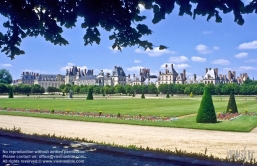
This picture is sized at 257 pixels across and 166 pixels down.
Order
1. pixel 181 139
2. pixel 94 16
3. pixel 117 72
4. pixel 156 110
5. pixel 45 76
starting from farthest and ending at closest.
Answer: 1. pixel 45 76
2. pixel 117 72
3. pixel 156 110
4. pixel 181 139
5. pixel 94 16

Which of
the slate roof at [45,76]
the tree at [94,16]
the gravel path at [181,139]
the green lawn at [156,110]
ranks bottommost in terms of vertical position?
the gravel path at [181,139]

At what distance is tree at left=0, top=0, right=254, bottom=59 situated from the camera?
3.39 m

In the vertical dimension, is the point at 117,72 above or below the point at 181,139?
above

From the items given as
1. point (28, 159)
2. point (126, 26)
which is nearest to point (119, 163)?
point (28, 159)

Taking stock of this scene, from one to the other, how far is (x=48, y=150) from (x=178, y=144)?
4.26m

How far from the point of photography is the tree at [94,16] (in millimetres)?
3395

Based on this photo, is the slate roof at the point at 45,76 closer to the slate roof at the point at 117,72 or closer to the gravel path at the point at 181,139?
the slate roof at the point at 117,72

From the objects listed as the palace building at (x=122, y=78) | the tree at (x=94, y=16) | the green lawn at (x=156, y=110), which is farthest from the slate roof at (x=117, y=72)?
the tree at (x=94, y=16)

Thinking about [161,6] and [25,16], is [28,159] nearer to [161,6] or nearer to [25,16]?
[25,16]

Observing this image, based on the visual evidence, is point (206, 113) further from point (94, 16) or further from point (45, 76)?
point (45, 76)

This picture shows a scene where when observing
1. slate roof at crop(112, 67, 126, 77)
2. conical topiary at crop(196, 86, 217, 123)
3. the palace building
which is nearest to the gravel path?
conical topiary at crop(196, 86, 217, 123)

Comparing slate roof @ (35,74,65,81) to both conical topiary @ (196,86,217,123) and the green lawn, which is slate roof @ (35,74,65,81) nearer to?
the green lawn

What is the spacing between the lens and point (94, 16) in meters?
3.91

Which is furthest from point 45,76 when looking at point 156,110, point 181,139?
point 181,139
